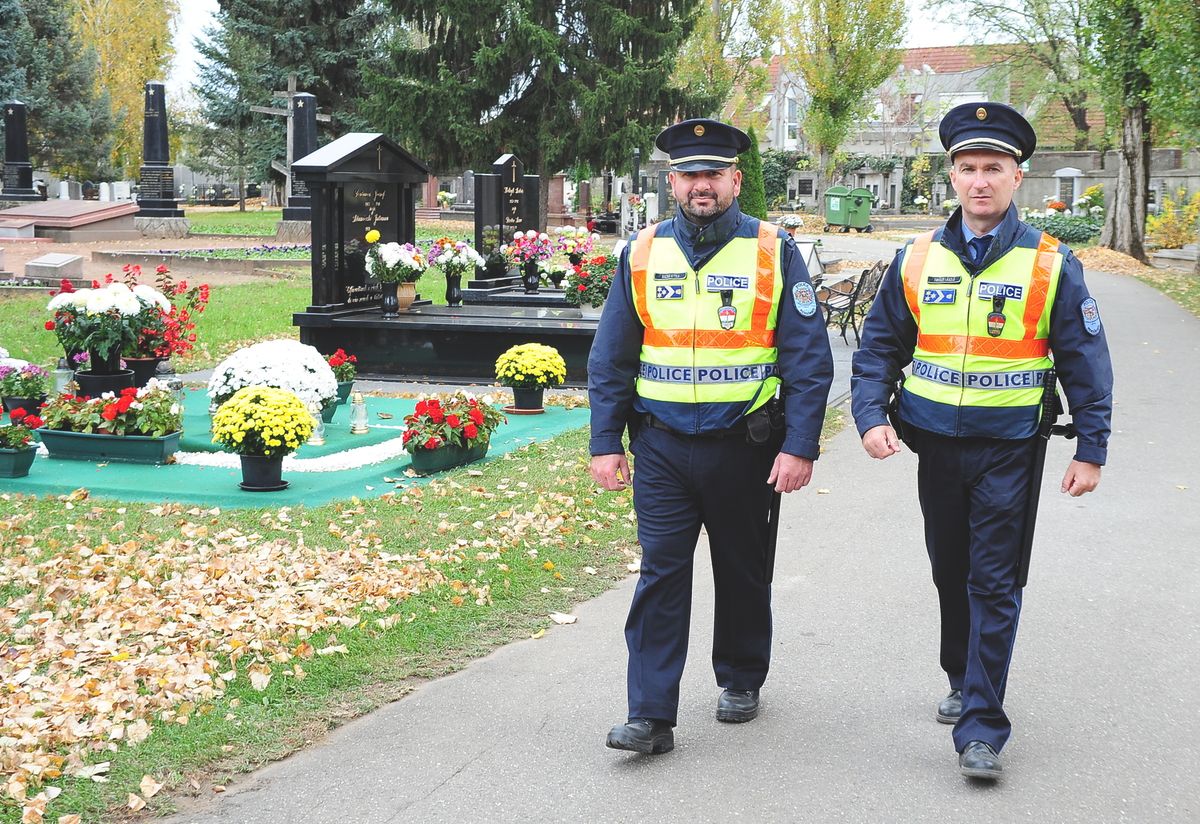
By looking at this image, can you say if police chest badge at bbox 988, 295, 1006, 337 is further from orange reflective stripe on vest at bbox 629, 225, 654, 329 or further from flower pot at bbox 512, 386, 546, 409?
flower pot at bbox 512, 386, 546, 409

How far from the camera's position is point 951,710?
4848 mm

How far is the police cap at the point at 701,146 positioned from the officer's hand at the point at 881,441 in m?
1.00

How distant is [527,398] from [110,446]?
3767 millimetres

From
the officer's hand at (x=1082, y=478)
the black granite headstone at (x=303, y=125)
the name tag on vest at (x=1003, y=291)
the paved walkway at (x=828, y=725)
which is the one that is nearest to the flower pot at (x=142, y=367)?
the paved walkway at (x=828, y=725)

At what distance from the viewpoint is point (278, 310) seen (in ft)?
69.3

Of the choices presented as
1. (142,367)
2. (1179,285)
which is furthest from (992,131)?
(1179,285)

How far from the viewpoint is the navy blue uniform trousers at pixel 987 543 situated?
14.3 feet

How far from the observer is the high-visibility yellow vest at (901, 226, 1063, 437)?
174 inches

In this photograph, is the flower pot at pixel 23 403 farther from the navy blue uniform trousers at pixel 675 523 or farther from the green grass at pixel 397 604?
the navy blue uniform trousers at pixel 675 523

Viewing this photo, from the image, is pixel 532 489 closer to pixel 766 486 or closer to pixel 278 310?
pixel 766 486

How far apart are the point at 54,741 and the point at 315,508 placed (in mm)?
3906

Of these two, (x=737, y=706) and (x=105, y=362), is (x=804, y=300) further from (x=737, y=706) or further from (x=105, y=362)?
(x=105, y=362)

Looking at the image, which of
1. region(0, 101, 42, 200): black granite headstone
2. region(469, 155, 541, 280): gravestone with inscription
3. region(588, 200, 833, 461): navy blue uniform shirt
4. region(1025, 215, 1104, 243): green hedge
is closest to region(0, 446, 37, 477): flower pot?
region(588, 200, 833, 461): navy blue uniform shirt

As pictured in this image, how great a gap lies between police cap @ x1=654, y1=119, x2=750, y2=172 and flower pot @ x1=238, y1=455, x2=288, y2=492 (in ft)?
16.6
